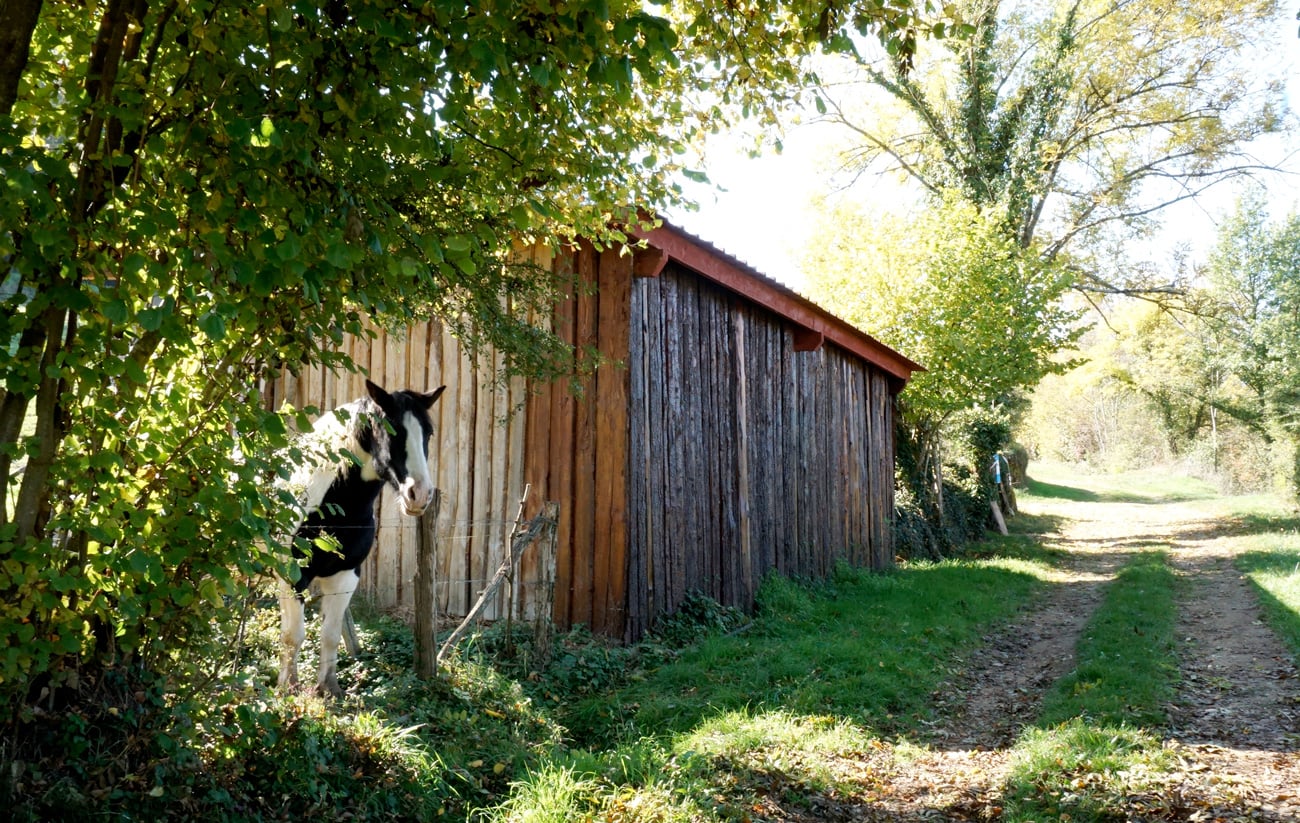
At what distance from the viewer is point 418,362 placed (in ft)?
30.3

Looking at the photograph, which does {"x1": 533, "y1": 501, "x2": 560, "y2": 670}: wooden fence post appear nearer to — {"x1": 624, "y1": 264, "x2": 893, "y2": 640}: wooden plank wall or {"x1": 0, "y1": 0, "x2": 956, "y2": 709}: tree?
{"x1": 624, "y1": 264, "x2": 893, "y2": 640}: wooden plank wall

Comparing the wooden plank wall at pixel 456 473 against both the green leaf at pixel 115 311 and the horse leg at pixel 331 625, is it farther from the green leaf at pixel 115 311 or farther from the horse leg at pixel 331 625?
the green leaf at pixel 115 311

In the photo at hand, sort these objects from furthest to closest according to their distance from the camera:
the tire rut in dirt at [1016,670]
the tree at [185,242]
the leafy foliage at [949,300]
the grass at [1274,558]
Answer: the leafy foliage at [949,300], the grass at [1274,558], the tire rut in dirt at [1016,670], the tree at [185,242]

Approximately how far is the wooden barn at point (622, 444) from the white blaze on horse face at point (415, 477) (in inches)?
82.5

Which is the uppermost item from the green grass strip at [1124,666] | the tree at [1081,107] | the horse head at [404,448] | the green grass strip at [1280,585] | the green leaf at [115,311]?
the tree at [1081,107]

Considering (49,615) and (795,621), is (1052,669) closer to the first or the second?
(795,621)

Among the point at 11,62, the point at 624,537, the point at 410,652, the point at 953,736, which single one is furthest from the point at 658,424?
the point at 11,62

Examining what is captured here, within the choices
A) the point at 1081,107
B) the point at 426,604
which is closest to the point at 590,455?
the point at 426,604

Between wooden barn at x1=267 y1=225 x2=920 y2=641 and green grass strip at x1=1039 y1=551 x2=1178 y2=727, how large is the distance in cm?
368

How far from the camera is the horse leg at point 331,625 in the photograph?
5.83m

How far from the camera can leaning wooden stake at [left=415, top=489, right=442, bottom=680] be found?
241 inches

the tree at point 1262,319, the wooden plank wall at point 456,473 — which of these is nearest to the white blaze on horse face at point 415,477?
the wooden plank wall at point 456,473

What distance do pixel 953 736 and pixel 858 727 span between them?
2.29 ft

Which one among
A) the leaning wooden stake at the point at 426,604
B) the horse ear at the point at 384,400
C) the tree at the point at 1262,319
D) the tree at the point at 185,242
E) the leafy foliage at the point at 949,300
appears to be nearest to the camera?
the tree at the point at 185,242
